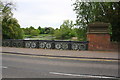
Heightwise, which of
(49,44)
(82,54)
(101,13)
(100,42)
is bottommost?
(82,54)

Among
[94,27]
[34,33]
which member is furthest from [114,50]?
[34,33]

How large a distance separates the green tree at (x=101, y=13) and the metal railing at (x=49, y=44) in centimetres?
384

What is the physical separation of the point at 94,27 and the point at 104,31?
995 mm

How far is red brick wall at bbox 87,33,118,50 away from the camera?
14.1m

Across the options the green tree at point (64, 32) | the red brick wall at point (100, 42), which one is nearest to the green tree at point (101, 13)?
the red brick wall at point (100, 42)

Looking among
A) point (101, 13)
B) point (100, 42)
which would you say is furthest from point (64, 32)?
point (100, 42)

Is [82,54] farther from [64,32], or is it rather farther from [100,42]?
[64,32]

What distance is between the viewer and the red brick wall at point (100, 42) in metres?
14.1

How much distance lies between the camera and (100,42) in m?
14.2

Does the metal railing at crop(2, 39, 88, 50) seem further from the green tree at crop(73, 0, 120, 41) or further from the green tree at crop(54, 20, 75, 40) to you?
the green tree at crop(54, 20, 75, 40)

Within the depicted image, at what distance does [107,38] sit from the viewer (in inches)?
555

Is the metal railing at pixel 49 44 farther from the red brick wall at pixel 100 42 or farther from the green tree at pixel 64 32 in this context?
the green tree at pixel 64 32

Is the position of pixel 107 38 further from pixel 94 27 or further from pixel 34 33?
pixel 34 33

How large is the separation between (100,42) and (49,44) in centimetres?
522
